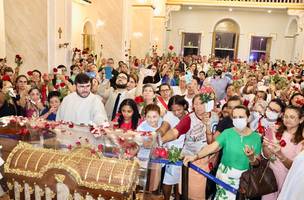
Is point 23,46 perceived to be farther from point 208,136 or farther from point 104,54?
point 208,136

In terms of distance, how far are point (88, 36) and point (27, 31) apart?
8.12 metres

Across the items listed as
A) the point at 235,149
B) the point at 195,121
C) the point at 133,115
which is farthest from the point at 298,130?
the point at 133,115

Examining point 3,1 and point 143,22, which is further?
point 143,22

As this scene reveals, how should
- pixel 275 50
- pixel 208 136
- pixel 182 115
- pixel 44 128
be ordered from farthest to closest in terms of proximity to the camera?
pixel 275 50, pixel 182 115, pixel 208 136, pixel 44 128

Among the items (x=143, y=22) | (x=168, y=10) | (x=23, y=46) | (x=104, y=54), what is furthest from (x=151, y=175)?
(x=168, y=10)

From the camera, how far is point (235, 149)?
13.0 ft

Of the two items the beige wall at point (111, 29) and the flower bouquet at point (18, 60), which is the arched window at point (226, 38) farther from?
the flower bouquet at point (18, 60)

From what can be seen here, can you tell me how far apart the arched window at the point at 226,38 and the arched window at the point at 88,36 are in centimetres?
1422

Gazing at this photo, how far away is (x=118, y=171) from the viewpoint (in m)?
3.25

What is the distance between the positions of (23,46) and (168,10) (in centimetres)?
1871

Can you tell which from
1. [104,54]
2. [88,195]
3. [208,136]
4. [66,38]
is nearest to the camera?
[88,195]

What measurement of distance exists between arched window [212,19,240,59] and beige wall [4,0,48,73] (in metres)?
21.5

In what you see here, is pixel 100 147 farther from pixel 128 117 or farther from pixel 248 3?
pixel 248 3

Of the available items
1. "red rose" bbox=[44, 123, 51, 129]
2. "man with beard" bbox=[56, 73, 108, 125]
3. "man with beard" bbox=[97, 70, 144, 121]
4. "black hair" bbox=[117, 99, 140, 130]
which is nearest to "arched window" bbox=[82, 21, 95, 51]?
"man with beard" bbox=[97, 70, 144, 121]
